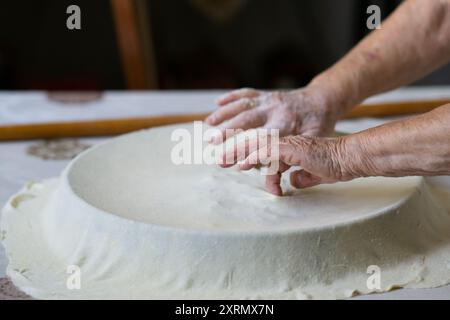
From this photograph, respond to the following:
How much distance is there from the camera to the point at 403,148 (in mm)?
1325

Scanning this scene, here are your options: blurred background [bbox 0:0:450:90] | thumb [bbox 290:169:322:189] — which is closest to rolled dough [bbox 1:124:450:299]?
thumb [bbox 290:169:322:189]

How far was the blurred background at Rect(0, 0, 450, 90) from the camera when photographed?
4875mm

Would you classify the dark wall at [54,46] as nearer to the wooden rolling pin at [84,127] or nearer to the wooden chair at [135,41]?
the wooden chair at [135,41]

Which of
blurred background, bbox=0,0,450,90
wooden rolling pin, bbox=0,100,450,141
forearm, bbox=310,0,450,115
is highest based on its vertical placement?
blurred background, bbox=0,0,450,90

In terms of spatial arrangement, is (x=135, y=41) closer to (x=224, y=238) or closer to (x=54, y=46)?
(x=224, y=238)

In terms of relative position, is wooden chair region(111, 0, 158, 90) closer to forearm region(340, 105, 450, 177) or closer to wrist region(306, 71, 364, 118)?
wrist region(306, 71, 364, 118)

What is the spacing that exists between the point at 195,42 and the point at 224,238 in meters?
3.96

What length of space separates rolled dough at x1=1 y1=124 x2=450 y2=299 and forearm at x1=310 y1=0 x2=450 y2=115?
0.38 m

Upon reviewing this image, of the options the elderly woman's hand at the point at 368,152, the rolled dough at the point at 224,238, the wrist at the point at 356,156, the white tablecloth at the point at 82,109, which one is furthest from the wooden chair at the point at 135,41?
the wrist at the point at 356,156

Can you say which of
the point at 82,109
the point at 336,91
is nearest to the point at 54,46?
the point at 82,109

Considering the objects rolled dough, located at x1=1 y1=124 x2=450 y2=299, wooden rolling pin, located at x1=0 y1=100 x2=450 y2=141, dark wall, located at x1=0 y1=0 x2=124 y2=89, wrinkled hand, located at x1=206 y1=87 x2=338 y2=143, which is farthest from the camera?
dark wall, located at x1=0 y1=0 x2=124 y2=89

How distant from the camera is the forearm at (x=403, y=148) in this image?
4.26ft
